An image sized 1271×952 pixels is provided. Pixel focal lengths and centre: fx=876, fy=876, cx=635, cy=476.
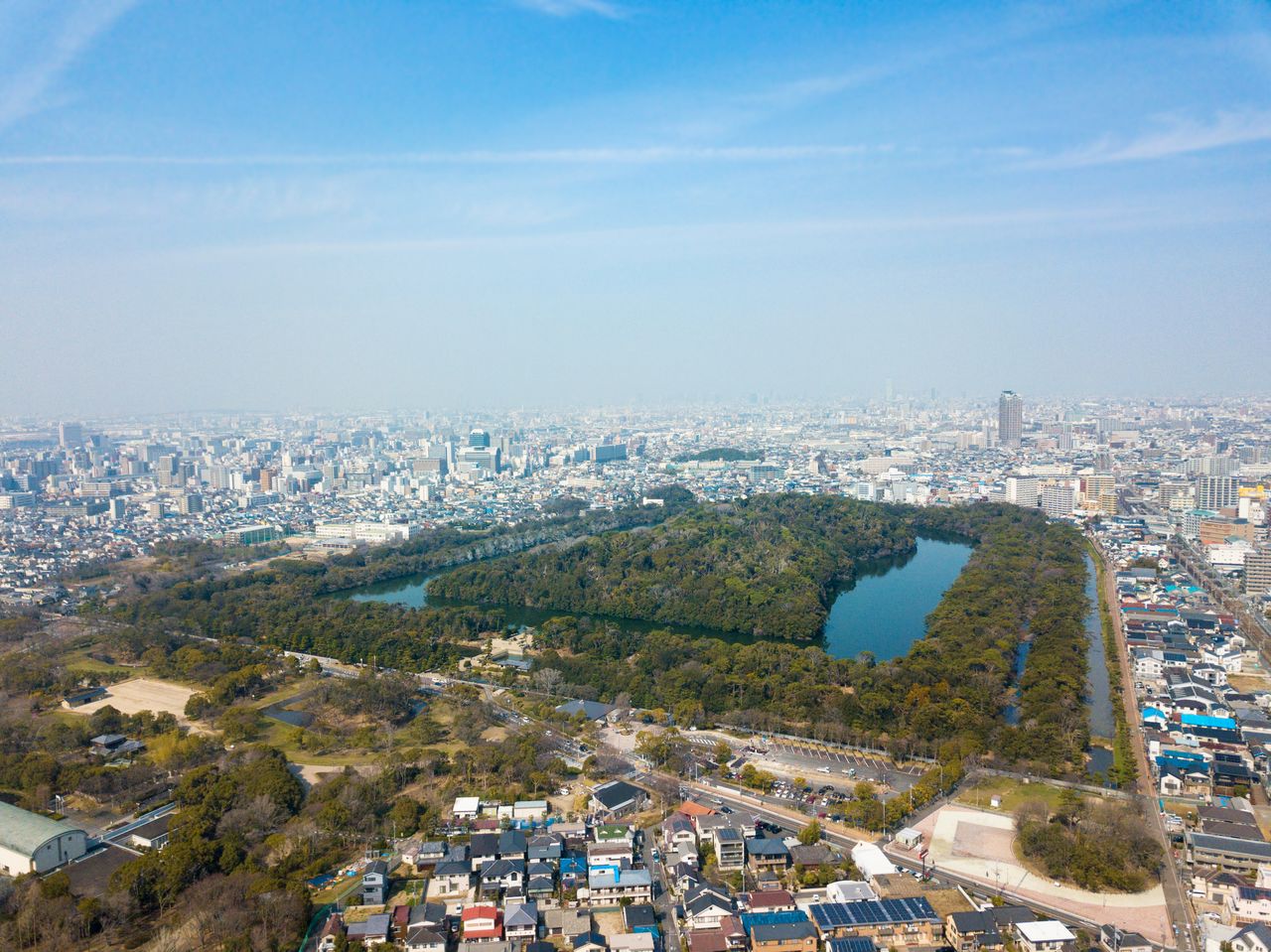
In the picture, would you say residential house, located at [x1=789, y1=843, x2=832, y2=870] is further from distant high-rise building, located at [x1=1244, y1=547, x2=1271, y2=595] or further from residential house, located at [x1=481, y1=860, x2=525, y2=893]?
distant high-rise building, located at [x1=1244, y1=547, x2=1271, y2=595]

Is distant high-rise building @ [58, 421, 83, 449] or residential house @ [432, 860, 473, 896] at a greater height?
distant high-rise building @ [58, 421, 83, 449]

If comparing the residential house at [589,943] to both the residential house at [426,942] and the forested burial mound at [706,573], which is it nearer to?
the residential house at [426,942]


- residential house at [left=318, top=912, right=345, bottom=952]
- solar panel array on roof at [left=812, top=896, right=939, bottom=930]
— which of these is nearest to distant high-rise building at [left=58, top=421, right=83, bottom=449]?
residential house at [left=318, top=912, right=345, bottom=952]

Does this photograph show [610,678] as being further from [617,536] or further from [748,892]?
[617,536]

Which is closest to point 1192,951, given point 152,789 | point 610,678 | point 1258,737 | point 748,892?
point 748,892

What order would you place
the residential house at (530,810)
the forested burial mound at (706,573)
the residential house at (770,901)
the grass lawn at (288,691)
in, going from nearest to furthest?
the residential house at (770,901) < the residential house at (530,810) < the grass lawn at (288,691) < the forested burial mound at (706,573)

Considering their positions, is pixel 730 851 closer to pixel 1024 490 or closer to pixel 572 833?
pixel 572 833

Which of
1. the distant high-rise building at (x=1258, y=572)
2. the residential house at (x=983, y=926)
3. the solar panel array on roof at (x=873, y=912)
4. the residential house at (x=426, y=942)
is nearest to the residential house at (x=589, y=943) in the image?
the residential house at (x=426, y=942)

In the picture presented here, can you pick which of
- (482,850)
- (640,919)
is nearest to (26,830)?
(482,850)
